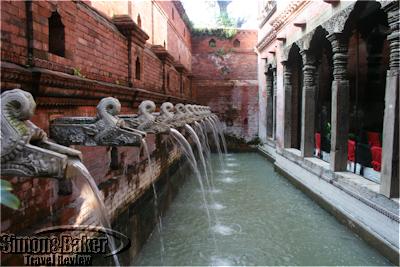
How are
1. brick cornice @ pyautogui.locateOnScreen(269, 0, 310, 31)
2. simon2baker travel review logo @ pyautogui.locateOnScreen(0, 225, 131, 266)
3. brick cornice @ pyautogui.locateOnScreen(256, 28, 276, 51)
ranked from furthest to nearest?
brick cornice @ pyautogui.locateOnScreen(256, 28, 276, 51) < brick cornice @ pyautogui.locateOnScreen(269, 0, 310, 31) < simon2baker travel review logo @ pyautogui.locateOnScreen(0, 225, 131, 266)

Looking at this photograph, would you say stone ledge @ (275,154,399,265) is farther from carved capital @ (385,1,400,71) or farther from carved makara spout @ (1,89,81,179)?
carved makara spout @ (1,89,81,179)

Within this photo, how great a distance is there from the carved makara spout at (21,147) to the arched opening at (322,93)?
701 centimetres

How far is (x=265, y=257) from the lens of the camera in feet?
16.0

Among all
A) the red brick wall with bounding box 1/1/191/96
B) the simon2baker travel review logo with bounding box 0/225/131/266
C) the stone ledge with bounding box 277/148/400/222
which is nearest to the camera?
the simon2baker travel review logo with bounding box 0/225/131/266

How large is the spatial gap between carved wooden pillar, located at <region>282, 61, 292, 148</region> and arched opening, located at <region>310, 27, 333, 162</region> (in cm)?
81

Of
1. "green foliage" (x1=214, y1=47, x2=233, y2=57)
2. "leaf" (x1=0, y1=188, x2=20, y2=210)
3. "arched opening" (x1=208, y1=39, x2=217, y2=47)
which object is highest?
"arched opening" (x1=208, y1=39, x2=217, y2=47)

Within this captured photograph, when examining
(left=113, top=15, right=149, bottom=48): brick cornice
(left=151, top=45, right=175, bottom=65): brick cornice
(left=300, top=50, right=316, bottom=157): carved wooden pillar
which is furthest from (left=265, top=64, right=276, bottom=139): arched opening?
(left=113, top=15, right=149, bottom=48): brick cornice

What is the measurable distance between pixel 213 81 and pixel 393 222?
577 inches

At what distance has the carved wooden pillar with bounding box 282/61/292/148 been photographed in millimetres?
10352

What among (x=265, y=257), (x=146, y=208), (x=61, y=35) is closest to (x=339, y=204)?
(x=265, y=257)

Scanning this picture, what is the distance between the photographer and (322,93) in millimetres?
13430

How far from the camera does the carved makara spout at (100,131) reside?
3486mm

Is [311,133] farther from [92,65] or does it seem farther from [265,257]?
[92,65]

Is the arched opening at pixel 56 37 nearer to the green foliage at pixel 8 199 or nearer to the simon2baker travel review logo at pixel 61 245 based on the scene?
the simon2baker travel review logo at pixel 61 245
